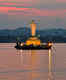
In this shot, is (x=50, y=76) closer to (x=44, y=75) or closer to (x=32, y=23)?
(x=44, y=75)

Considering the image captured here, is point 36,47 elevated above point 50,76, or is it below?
below

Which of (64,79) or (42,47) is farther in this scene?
(42,47)

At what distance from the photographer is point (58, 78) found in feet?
76.6

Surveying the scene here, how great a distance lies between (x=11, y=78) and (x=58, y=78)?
3282mm

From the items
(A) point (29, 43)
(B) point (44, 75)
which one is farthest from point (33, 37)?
(B) point (44, 75)

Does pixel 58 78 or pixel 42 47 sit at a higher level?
pixel 58 78

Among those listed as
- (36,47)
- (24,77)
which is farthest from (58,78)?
(36,47)

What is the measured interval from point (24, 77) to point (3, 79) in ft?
5.70

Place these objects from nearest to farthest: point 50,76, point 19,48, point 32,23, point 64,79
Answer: point 64,79 → point 50,76 → point 19,48 → point 32,23

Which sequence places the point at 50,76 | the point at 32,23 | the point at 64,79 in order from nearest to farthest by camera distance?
1. the point at 64,79
2. the point at 50,76
3. the point at 32,23

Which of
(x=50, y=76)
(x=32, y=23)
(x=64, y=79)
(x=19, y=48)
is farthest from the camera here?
(x=32, y=23)

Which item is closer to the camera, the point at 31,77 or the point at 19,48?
the point at 31,77

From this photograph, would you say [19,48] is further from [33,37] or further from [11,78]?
[11,78]

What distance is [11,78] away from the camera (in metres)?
23.4
